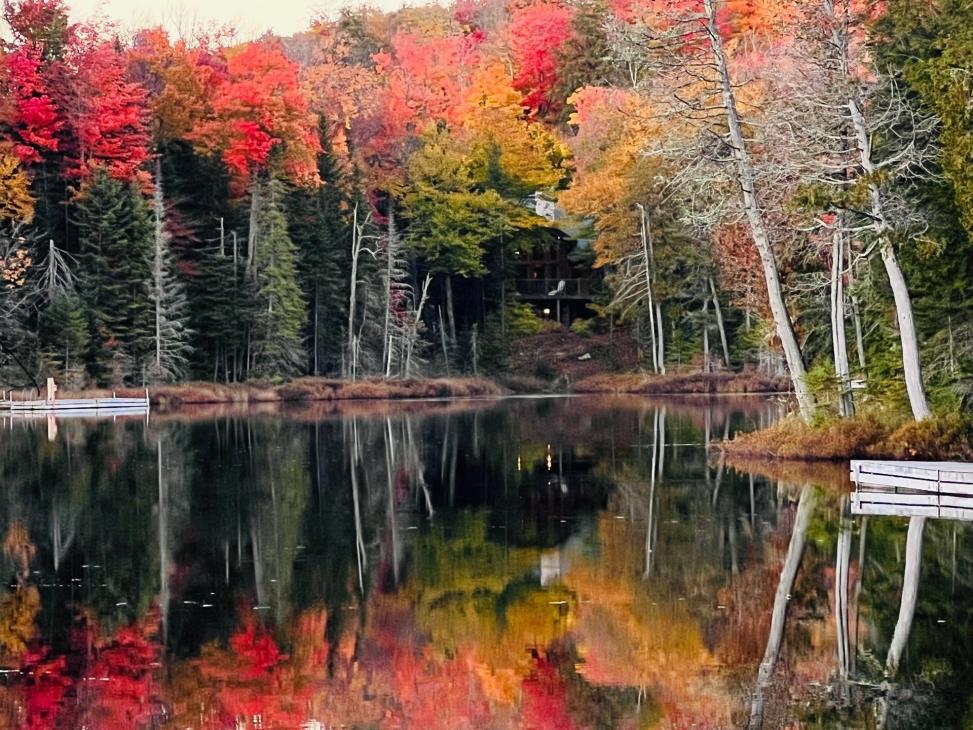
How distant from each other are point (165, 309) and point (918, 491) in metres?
44.3

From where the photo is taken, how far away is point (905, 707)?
11.3 meters

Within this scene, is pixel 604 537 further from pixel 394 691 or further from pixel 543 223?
pixel 543 223

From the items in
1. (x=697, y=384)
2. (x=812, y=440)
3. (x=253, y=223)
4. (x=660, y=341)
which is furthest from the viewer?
(x=660, y=341)

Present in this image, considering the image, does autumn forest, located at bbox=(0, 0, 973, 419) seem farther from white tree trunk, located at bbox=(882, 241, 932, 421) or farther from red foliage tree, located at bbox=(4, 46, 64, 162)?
white tree trunk, located at bbox=(882, 241, 932, 421)

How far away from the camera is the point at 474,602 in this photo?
1588 centimetres

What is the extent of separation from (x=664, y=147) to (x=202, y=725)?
23069mm

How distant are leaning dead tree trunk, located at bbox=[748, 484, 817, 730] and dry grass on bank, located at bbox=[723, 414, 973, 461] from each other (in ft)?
12.5

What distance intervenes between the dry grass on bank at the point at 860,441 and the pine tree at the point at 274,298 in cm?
3618

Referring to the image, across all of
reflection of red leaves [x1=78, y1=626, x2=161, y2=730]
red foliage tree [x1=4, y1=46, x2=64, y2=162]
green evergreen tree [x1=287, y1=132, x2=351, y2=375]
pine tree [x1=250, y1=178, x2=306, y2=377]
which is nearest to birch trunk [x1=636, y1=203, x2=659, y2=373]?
green evergreen tree [x1=287, y1=132, x2=351, y2=375]

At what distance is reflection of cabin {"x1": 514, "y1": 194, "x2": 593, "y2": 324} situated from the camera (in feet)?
270

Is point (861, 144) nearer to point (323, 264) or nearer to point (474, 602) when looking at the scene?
point (474, 602)

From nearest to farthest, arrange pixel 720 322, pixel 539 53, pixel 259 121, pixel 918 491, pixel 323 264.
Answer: pixel 918 491 → pixel 720 322 → pixel 323 264 → pixel 259 121 → pixel 539 53

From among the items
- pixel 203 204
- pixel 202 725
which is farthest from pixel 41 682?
pixel 203 204

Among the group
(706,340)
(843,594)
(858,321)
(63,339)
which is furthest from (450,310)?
(843,594)
